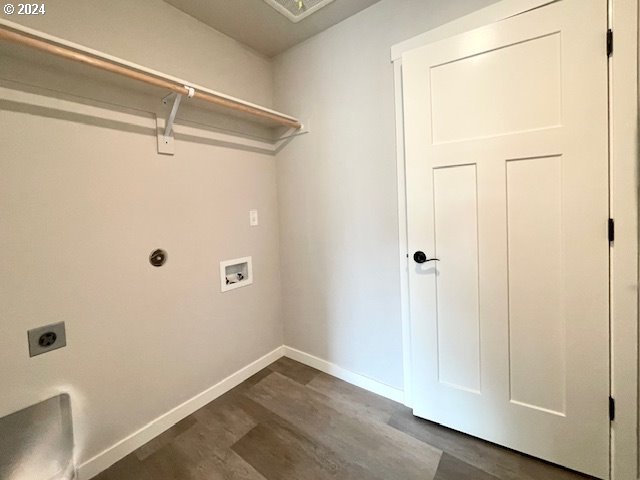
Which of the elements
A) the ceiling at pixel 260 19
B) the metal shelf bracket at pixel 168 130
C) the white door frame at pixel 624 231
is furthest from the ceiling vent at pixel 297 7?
the white door frame at pixel 624 231

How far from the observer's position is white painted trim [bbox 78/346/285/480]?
51.4 inches

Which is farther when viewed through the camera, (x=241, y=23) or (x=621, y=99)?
(x=241, y=23)

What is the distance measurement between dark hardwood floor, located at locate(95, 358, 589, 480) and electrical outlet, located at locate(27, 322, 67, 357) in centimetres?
69

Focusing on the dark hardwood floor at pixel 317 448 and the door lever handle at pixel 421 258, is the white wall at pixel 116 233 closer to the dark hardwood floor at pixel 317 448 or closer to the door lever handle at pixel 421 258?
the dark hardwood floor at pixel 317 448

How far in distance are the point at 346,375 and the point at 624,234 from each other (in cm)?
170

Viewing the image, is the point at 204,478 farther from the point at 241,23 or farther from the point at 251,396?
the point at 241,23

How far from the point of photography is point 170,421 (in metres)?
1.58

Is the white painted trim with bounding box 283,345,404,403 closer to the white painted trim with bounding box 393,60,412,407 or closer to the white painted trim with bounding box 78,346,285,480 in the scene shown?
the white painted trim with bounding box 393,60,412,407

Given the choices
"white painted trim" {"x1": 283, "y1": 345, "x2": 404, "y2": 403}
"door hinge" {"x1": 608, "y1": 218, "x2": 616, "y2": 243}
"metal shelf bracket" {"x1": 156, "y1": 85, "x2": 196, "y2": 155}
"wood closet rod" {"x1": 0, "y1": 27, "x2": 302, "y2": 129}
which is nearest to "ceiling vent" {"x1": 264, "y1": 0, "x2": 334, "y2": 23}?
"wood closet rod" {"x1": 0, "y1": 27, "x2": 302, "y2": 129}

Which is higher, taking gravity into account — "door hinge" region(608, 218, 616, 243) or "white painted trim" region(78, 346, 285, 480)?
"door hinge" region(608, 218, 616, 243)

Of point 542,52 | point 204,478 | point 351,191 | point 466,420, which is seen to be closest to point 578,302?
point 466,420

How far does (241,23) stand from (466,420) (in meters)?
2.73

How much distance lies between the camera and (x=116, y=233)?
4.50 feet

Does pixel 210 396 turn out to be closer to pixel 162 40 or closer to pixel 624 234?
pixel 162 40
